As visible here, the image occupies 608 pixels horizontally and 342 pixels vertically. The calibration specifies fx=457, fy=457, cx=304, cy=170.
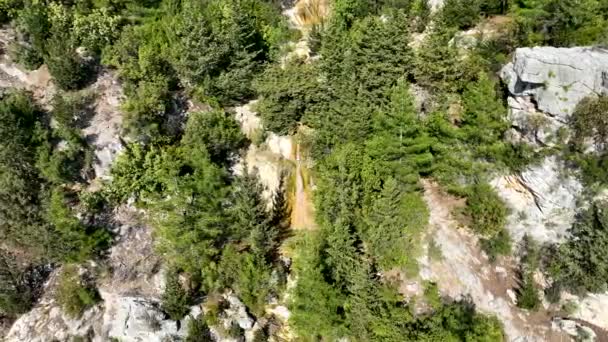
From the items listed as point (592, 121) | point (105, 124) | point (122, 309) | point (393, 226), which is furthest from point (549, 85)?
point (105, 124)

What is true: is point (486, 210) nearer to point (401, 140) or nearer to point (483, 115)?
point (483, 115)

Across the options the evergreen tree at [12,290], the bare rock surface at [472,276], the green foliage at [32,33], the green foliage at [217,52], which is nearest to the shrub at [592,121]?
the bare rock surface at [472,276]

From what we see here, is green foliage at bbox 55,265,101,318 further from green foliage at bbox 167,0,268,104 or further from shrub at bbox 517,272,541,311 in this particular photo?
shrub at bbox 517,272,541,311

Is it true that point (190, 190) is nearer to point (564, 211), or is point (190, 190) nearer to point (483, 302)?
point (483, 302)

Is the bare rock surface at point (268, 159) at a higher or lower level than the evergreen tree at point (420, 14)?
lower

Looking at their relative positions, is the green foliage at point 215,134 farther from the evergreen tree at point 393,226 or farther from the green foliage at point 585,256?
the green foliage at point 585,256

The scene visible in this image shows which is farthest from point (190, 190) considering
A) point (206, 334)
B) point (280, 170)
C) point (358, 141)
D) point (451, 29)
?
point (451, 29)

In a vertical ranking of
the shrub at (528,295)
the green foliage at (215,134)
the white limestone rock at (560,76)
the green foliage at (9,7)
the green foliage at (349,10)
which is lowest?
the shrub at (528,295)
